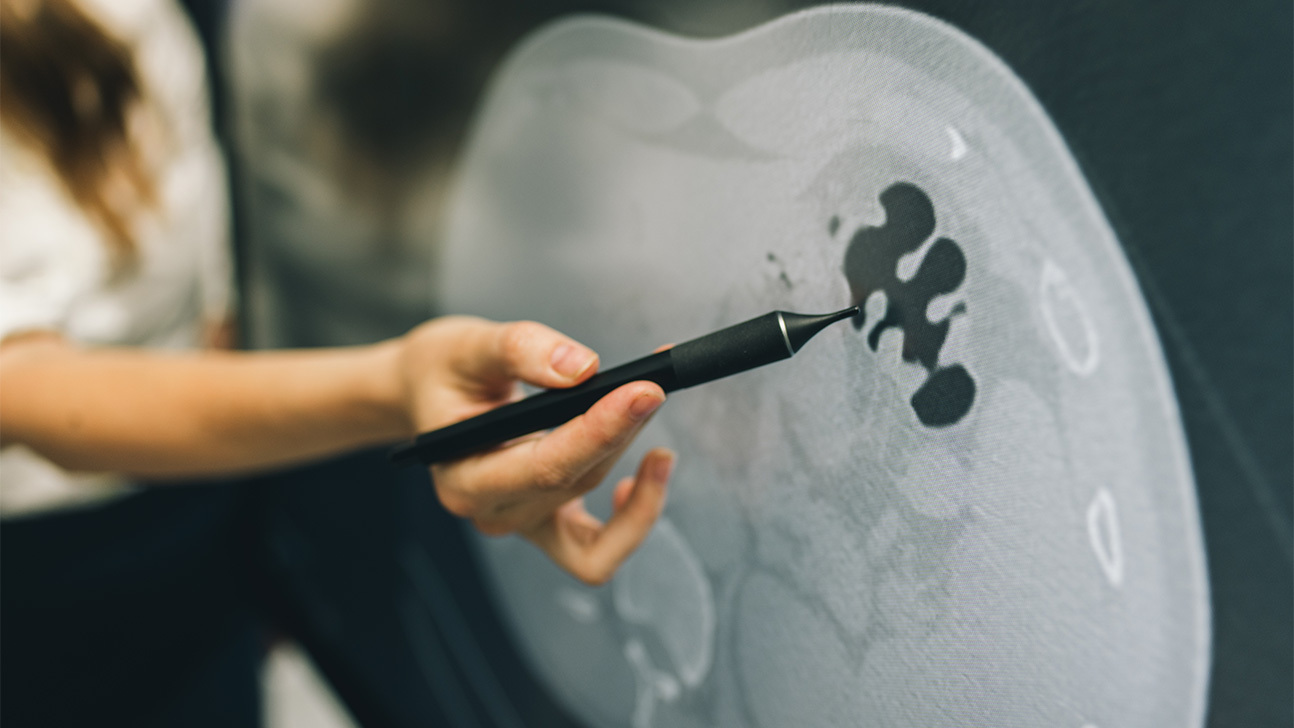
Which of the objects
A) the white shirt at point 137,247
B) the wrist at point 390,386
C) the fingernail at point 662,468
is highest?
the white shirt at point 137,247

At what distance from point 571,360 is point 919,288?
104 mm

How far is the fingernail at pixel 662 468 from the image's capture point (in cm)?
26

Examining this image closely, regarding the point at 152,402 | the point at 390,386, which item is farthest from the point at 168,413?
the point at 390,386

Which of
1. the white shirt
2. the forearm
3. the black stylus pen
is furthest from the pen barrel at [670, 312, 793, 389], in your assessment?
the white shirt

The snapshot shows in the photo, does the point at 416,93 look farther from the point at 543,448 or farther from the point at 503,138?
the point at 543,448

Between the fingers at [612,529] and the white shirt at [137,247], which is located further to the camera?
the white shirt at [137,247]

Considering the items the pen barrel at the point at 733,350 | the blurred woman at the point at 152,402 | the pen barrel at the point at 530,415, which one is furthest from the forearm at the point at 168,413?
the pen barrel at the point at 733,350

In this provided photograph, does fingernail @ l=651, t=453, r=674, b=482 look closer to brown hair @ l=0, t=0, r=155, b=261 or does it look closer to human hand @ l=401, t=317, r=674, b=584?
human hand @ l=401, t=317, r=674, b=584

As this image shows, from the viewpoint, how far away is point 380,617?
0.53 meters

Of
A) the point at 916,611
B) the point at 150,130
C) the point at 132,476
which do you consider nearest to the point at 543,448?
the point at 916,611

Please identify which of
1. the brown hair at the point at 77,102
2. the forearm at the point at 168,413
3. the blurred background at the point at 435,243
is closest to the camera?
the blurred background at the point at 435,243

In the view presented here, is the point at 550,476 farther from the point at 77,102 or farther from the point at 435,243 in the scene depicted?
the point at 77,102

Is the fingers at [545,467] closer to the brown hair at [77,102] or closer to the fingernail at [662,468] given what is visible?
the fingernail at [662,468]

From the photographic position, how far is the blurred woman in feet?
0.88
